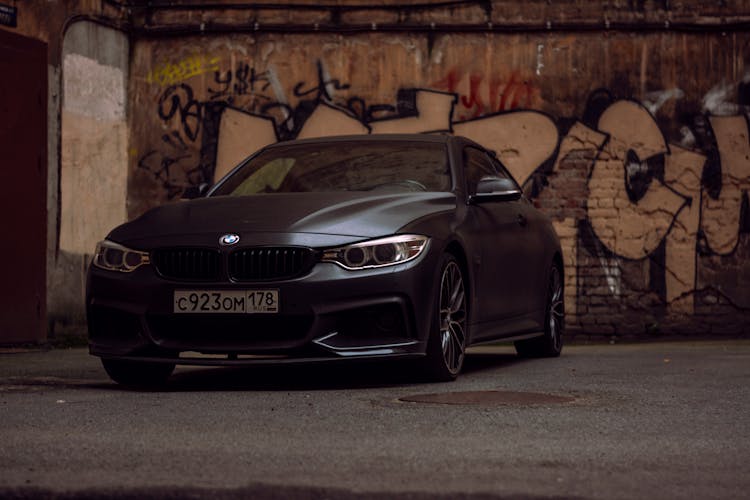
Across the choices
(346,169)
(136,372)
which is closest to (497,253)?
(346,169)

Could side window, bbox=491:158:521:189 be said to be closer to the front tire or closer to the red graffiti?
the front tire

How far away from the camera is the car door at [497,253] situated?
8477 mm

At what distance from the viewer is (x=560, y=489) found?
4176mm

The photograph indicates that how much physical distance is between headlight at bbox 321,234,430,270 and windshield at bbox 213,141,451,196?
91 centimetres

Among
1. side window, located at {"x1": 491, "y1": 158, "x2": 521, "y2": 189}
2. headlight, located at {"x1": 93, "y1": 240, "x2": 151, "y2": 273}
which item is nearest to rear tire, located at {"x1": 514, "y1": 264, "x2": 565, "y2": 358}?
side window, located at {"x1": 491, "y1": 158, "x2": 521, "y2": 189}

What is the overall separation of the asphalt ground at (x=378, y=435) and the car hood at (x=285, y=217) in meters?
0.81

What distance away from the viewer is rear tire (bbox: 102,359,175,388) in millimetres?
7766

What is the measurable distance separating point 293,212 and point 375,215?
44cm

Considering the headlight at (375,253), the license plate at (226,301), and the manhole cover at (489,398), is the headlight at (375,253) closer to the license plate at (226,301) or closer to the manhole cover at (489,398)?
the license plate at (226,301)

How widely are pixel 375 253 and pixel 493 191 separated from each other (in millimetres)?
1420

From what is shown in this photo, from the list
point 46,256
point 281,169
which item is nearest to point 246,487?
point 281,169

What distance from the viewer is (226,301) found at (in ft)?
23.8

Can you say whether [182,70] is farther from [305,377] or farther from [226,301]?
[226,301]

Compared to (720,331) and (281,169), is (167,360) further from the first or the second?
(720,331)
